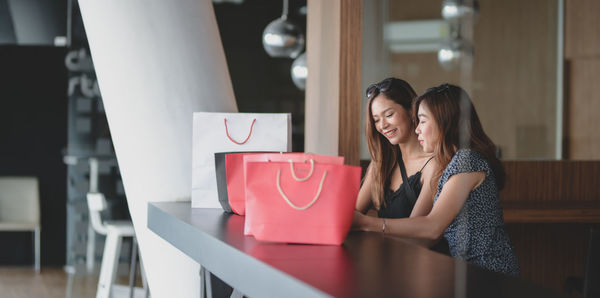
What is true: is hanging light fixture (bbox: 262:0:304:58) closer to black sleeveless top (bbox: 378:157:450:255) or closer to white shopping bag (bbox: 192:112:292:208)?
white shopping bag (bbox: 192:112:292:208)

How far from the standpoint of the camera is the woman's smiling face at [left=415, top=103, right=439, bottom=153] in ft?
6.50

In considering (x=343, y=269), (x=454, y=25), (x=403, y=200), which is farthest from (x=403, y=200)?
(x=454, y=25)

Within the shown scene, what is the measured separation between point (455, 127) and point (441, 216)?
0.28 meters

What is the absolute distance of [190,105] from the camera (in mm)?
2611

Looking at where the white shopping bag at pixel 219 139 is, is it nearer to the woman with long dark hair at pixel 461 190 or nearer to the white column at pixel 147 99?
the white column at pixel 147 99

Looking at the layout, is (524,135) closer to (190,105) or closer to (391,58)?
(391,58)

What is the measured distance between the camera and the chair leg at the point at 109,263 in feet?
11.6

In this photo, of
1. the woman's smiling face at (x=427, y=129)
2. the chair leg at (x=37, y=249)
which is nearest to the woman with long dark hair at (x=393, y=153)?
the woman's smiling face at (x=427, y=129)

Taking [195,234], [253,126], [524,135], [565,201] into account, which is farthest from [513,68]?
[195,234]

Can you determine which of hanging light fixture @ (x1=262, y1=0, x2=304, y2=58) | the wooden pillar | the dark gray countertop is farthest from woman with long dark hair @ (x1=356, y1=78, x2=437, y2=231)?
hanging light fixture @ (x1=262, y1=0, x2=304, y2=58)

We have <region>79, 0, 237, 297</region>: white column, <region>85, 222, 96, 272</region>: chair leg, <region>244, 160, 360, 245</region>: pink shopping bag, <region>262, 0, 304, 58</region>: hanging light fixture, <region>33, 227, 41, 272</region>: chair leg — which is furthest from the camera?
<region>262, 0, 304, 58</region>: hanging light fixture

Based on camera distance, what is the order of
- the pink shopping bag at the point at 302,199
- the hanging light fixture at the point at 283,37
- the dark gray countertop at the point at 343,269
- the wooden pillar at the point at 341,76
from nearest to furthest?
1. the dark gray countertop at the point at 343,269
2. the pink shopping bag at the point at 302,199
3. the wooden pillar at the point at 341,76
4. the hanging light fixture at the point at 283,37

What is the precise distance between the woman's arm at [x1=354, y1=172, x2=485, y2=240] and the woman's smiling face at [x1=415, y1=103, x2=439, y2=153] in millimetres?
155

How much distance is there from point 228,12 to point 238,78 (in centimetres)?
72
